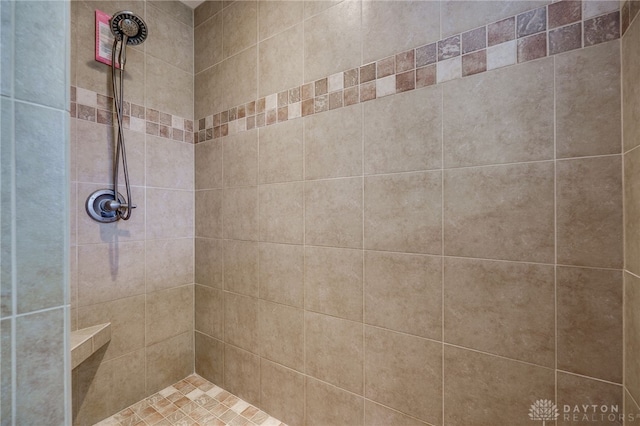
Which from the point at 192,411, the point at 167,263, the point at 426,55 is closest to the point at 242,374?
the point at 192,411

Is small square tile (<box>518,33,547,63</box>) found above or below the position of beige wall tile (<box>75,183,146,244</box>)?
above

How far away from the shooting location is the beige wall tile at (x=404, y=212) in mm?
1044

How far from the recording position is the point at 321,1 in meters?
1.31

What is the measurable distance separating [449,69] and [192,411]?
1972mm

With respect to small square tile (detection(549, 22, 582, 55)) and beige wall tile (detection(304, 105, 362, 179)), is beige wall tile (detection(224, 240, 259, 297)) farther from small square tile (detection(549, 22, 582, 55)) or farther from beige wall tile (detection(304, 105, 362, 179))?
small square tile (detection(549, 22, 582, 55))

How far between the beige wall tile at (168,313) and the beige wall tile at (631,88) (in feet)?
6.80

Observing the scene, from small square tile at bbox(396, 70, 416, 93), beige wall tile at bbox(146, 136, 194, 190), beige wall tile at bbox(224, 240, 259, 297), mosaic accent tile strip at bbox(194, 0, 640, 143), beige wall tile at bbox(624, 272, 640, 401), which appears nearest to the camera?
beige wall tile at bbox(624, 272, 640, 401)

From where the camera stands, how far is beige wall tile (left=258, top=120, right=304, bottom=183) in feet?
4.57

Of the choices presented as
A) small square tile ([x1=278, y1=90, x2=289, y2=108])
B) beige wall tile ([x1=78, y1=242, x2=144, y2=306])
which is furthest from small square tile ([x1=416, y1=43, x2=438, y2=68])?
beige wall tile ([x1=78, y1=242, x2=144, y2=306])

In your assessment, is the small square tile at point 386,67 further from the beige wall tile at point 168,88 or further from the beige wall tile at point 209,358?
the beige wall tile at point 209,358

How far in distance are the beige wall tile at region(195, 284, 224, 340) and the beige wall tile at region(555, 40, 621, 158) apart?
1722 millimetres

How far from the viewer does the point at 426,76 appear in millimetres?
1061

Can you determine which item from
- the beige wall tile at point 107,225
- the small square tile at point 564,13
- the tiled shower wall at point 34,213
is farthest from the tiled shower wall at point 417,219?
the tiled shower wall at point 34,213

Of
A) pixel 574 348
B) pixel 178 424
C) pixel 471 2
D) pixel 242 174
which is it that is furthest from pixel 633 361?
pixel 178 424
